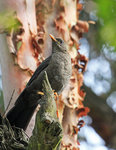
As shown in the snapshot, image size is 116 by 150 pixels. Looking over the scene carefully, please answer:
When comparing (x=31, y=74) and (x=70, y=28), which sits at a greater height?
(x=70, y=28)

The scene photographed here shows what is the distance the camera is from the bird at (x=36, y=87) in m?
3.17

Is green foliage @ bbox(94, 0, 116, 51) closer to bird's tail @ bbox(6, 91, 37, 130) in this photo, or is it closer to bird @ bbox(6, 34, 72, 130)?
bird @ bbox(6, 34, 72, 130)

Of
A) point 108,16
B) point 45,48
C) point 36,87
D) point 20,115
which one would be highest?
point 108,16

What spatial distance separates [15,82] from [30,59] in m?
0.36

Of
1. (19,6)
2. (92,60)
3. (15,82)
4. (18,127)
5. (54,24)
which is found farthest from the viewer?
(92,60)

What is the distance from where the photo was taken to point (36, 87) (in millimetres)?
3203

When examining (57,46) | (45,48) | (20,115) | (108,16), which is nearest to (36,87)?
(20,115)

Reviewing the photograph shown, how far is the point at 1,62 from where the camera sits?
147 inches

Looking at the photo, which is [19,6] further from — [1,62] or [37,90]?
[37,90]

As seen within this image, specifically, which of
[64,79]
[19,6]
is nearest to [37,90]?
[64,79]

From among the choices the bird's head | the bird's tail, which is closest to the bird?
the bird's tail

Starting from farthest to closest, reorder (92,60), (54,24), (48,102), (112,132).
→ (92,60), (112,132), (54,24), (48,102)

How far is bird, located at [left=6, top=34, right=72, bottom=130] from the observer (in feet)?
10.4

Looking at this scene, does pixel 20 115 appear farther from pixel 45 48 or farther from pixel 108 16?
pixel 108 16
